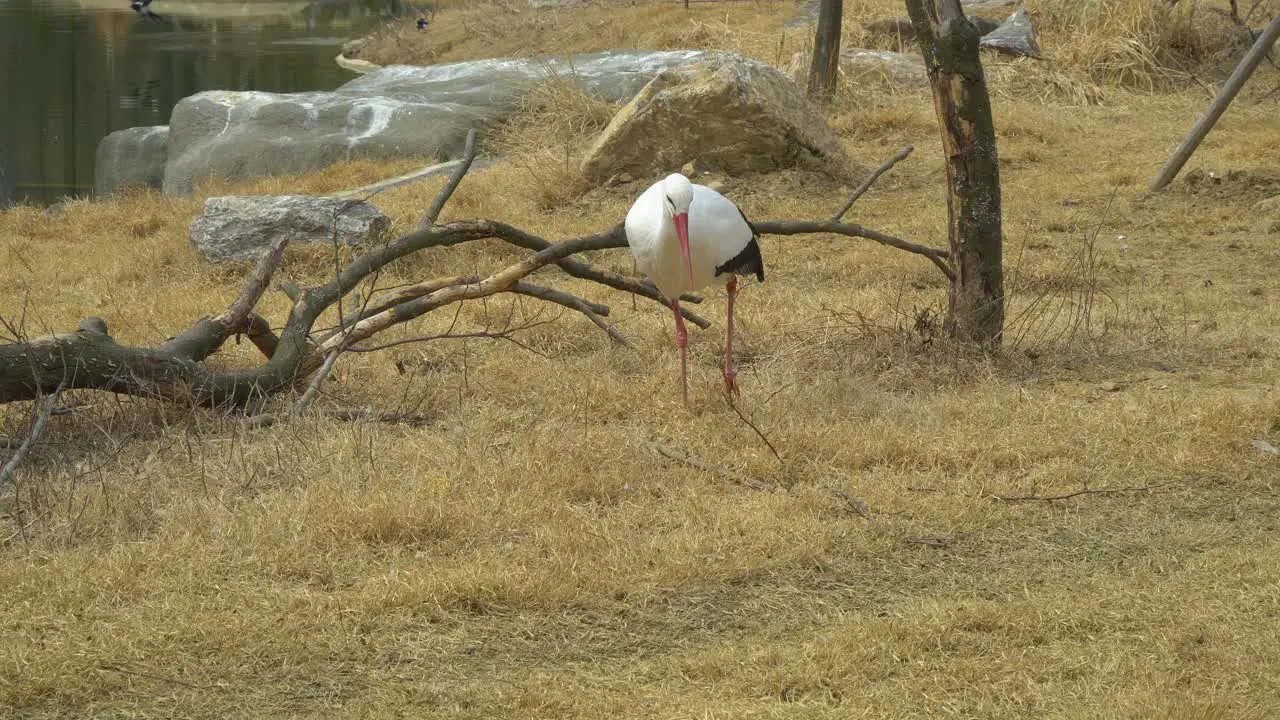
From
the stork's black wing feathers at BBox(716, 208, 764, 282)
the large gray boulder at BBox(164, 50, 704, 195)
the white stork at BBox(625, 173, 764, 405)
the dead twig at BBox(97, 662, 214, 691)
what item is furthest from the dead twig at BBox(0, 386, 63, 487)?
the large gray boulder at BBox(164, 50, 704, 195)

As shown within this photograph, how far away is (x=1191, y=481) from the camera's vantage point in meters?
4.80

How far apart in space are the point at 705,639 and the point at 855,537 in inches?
31.2

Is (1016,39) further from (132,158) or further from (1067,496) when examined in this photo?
(1067,496)

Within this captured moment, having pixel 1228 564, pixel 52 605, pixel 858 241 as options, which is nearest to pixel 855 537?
pixel 1228 564

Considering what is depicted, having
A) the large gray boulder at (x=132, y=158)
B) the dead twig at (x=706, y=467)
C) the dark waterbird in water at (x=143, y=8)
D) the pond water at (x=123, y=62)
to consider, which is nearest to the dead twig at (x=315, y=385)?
the dead twig at (x=706, y=467)

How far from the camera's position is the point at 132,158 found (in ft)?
49.5

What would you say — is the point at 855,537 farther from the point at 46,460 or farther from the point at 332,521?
the point at 46,460

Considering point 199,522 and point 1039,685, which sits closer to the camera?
point 1039,685

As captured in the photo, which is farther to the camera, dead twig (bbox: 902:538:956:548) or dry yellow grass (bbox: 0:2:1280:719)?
dead twig (bbox: 902:538:956:548)

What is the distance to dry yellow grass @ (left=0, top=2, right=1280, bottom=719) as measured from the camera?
138 inches

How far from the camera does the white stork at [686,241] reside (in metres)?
5.58

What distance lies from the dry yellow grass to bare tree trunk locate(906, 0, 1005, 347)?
0.25m

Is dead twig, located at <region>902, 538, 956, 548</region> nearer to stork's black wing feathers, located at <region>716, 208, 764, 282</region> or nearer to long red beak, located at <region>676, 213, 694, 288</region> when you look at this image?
long red beak, located at <region>676, 213, 694, 288</region>

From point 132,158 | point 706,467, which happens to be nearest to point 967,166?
point 706,467
